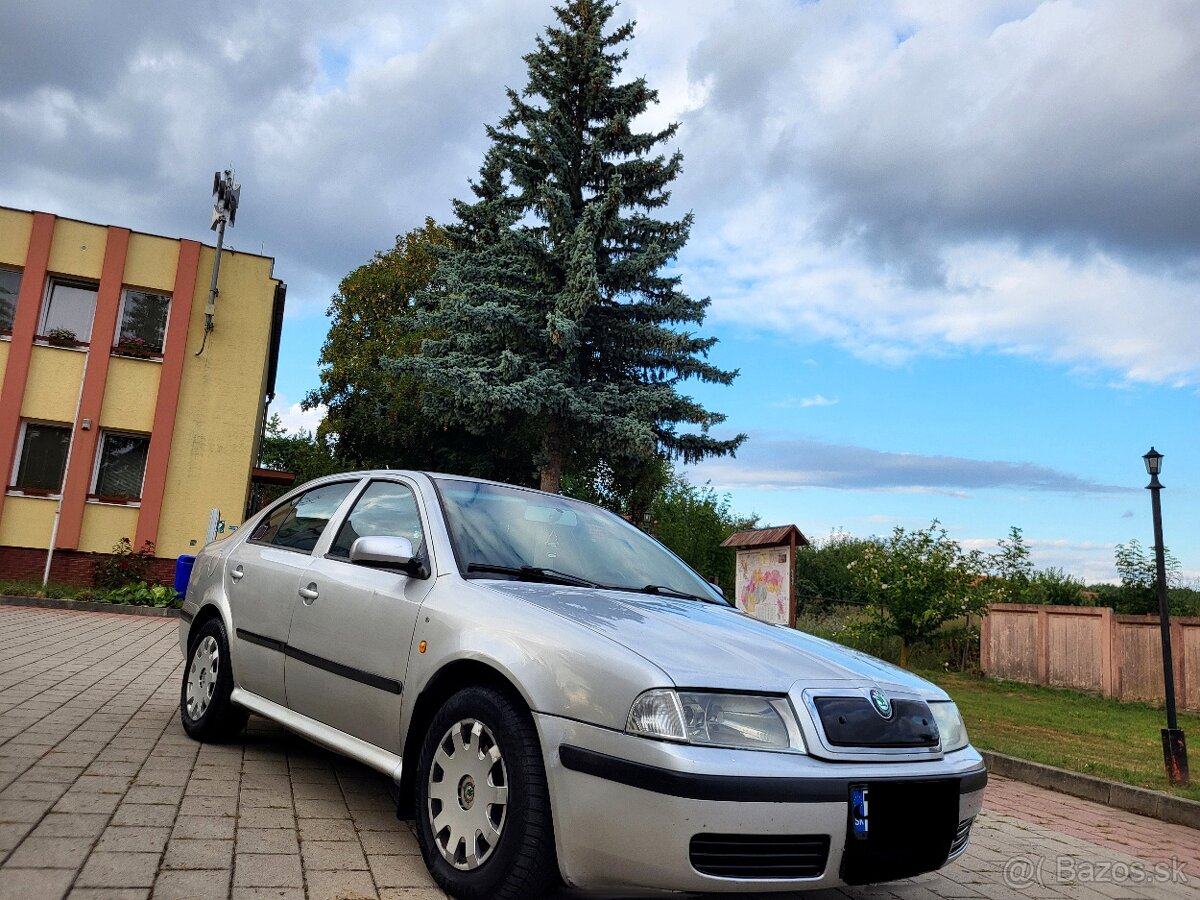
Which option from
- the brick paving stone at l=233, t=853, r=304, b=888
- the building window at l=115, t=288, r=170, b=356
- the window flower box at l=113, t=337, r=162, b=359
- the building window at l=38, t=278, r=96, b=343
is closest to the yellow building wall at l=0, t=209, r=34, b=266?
the building window at l=38, t=278, r=96, b=343

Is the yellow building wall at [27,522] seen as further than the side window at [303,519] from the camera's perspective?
Yes

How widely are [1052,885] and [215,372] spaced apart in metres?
18.9

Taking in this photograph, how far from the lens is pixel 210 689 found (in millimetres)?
5074

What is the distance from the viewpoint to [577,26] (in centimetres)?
2458

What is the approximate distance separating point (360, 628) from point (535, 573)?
2.59 feet

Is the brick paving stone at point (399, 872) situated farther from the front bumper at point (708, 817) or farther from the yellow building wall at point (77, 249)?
the yellow building wall at point (77, 249)

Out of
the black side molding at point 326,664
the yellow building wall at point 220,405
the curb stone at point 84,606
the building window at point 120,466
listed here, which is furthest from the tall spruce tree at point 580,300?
the black side molding at point 326,664

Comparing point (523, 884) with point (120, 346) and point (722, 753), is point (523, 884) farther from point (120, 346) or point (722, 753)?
point (120, 346)

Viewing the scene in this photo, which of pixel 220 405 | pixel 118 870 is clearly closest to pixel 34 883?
pixel 118 870

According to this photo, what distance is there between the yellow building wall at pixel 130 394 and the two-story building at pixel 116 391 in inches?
0.8

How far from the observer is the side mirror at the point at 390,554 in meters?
3.56

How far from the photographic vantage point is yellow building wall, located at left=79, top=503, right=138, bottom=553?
1842 centimetres

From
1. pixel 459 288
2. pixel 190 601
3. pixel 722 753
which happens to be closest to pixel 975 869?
pixel 722 753

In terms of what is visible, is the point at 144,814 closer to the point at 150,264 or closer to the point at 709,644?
the point at 709,644
